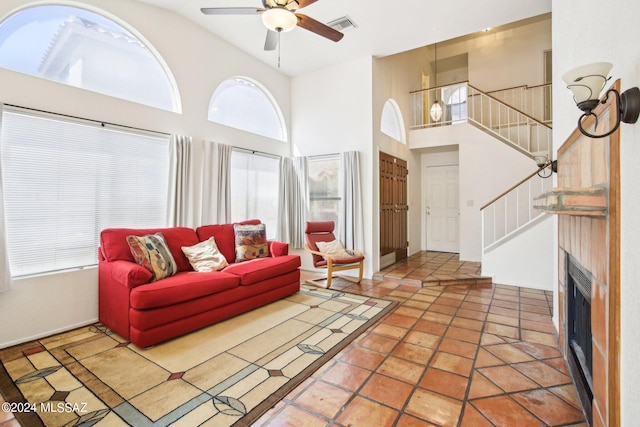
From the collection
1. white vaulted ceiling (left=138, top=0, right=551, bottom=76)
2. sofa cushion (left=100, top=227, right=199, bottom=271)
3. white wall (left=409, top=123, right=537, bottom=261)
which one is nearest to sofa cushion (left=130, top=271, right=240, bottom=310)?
sofa cushion (left=100, top=227, right=199, bottom=271)

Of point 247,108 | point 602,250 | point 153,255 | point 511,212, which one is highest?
point 247,108

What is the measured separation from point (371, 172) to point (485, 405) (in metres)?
3.68

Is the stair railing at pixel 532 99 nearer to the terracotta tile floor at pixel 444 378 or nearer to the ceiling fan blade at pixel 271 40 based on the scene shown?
the terracotta tile floor at pixel 444 378

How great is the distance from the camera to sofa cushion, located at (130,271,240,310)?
249 cm

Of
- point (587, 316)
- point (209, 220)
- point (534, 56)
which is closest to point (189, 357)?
point (209, 220)

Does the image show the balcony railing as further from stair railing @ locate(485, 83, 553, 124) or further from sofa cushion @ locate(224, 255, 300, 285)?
sofa cushion @ locate(224, 255, 300, 285)

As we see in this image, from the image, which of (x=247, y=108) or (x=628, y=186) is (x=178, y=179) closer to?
(x=247, y=108)

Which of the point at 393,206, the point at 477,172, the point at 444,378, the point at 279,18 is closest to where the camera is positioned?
the point at 444,378

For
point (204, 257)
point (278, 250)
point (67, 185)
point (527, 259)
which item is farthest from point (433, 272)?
point (67, 185)

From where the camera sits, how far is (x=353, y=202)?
198 inches

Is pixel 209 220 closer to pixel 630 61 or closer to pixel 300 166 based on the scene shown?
pixel 300 166

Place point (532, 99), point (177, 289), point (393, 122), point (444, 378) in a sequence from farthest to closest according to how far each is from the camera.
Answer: point (532, 99) → point (393, 122) → point (177, 289) → point (444, 378)

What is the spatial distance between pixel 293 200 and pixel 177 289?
3151 mm

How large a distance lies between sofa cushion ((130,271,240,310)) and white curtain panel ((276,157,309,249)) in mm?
2328
